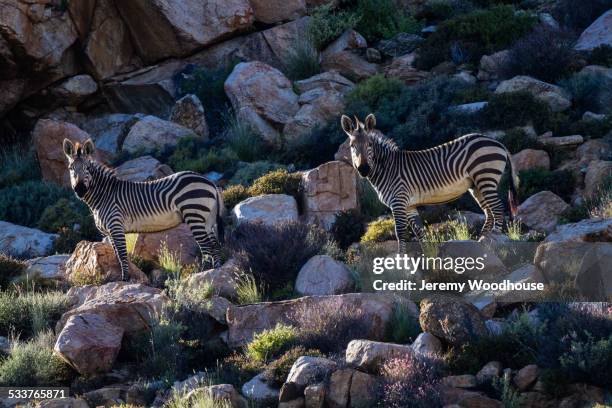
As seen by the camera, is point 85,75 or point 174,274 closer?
point 174,274

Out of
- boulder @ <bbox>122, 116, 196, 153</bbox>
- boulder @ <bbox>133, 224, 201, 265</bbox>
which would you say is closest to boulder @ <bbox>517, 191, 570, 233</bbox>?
boulder @ <bbox>133, 224, 201, 265</bbox>

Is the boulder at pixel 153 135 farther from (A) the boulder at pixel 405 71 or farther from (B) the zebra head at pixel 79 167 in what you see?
(B) the zebra head at pixel 79 167

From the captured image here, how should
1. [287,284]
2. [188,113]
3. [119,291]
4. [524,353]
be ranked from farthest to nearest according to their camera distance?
[188,113], [287,284], [119,291], [524,353]

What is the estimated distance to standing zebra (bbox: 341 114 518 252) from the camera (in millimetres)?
18984

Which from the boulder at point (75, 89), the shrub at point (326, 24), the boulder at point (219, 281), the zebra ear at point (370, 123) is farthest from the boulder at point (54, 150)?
the boulder at point (219, 281)

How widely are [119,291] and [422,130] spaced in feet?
32.7

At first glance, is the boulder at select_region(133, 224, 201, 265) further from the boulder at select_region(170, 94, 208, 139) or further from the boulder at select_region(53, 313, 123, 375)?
the boulder at select_region(170, 94, 208, 139)

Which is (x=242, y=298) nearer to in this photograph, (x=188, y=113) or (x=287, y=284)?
(x=287, y=284)

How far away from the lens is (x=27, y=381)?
15258 millimetres

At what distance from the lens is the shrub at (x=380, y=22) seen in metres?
31.8

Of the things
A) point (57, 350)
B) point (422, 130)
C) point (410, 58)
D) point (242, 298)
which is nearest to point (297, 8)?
point (410, 58)

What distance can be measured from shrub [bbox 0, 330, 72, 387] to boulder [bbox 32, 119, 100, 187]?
12648 mm

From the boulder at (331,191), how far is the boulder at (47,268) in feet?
14.6

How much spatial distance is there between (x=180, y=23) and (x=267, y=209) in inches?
433
